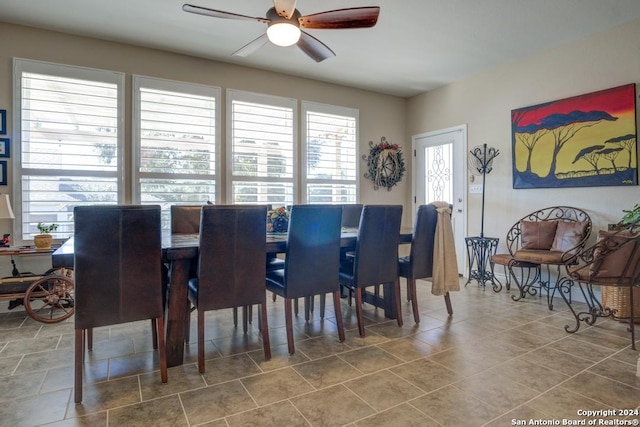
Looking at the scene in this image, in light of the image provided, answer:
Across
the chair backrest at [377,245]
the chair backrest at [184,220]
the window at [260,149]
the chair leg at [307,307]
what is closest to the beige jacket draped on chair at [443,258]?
the chair backrest at [377,245]

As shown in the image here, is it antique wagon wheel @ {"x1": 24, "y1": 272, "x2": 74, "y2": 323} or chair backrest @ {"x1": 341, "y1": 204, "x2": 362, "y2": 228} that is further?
chair backrest @ {"x1": 341, "y1": 204, "x2": 362, "y2": 228}

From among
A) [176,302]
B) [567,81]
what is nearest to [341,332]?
[176,302]

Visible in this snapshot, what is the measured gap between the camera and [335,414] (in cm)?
179

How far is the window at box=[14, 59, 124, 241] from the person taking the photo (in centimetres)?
354

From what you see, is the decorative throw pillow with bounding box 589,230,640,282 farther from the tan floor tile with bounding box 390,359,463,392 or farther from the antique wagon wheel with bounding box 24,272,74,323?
the antique wagon wheel with bounding box 24,272,74,323

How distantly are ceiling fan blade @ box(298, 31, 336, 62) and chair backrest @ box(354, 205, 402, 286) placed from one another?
138 centimetres

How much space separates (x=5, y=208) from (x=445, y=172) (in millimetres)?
5170

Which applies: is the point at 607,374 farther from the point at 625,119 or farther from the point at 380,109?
the point at 380,109

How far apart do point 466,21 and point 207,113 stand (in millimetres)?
2971

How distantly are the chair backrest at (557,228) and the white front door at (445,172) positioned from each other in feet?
2.78

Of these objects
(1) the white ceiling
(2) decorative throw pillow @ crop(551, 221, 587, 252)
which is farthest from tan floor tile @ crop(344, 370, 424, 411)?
(1) the white ceiling

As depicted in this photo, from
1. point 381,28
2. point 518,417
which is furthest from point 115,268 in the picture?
point 381,28

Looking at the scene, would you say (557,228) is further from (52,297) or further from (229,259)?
(52,297)

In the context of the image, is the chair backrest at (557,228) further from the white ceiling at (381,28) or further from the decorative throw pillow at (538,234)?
the white ceiling at (381,28)
